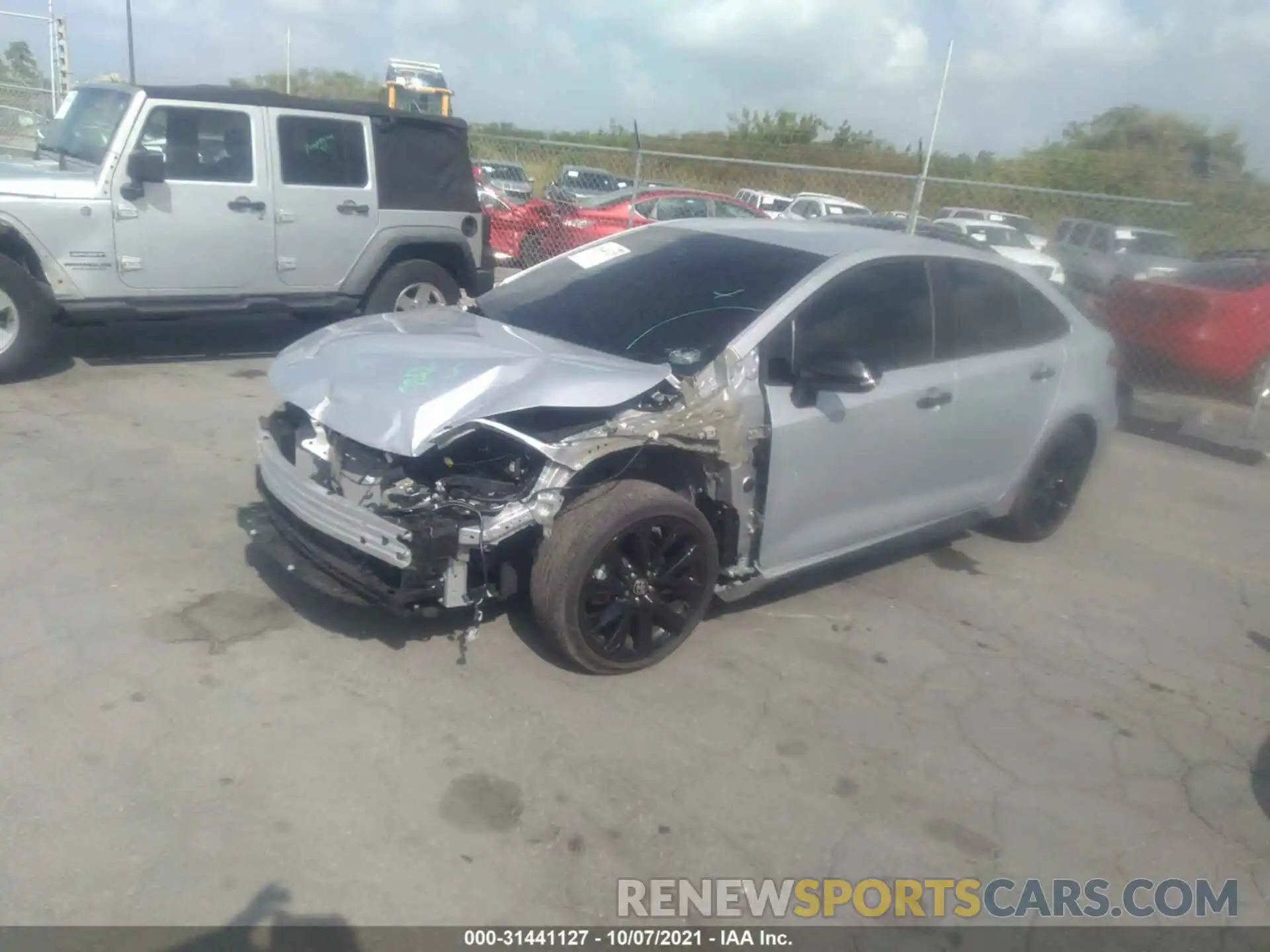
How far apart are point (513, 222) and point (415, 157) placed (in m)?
4.63

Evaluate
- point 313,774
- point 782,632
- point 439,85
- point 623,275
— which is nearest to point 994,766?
point 782,632

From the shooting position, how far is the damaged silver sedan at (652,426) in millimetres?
3857

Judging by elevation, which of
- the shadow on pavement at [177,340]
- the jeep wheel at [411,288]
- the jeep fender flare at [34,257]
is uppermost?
the jeep fender flare at [34,257]

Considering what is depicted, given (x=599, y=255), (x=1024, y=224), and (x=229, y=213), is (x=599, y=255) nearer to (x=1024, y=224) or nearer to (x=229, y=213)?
(x=229, y=213)

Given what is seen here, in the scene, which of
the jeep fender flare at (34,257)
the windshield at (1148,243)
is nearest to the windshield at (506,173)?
the windshield at (1148,243)

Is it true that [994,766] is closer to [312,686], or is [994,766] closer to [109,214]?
[312,686]

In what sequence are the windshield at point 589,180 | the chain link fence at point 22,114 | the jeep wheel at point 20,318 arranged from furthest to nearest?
the chain link fence at point 22,114 → the windshield at point 589,180 → the jeep wheel at point 20,318

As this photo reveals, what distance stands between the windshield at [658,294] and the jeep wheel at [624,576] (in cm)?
63

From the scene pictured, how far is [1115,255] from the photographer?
1176 centimetres

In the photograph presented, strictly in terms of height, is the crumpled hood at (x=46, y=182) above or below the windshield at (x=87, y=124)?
below

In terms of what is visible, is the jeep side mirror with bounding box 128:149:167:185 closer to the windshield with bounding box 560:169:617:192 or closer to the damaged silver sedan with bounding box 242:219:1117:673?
the damaged silver sedan with bounding box 242:219:1117:673

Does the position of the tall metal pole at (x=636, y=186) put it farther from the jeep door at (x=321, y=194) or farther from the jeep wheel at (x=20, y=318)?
the jeep wheel at (x=20, y=318)

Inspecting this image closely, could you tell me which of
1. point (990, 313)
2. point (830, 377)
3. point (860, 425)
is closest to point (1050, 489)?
point (990, 313)

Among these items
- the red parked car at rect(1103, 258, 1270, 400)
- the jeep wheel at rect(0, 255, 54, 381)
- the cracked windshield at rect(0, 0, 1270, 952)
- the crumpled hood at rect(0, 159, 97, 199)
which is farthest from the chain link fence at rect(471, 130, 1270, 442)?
the jeep wheel at rect(0, 255, 54, 381)
